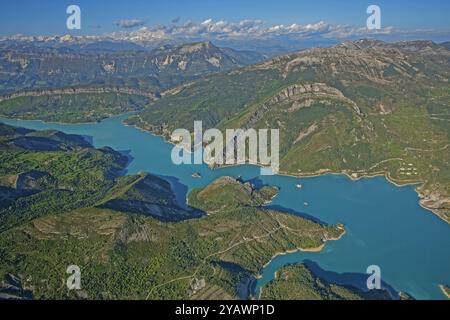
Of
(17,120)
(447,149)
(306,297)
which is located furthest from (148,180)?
(17,120)

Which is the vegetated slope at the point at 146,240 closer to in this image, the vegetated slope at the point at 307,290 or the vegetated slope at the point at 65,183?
the vegetated slope at the point at 65,183

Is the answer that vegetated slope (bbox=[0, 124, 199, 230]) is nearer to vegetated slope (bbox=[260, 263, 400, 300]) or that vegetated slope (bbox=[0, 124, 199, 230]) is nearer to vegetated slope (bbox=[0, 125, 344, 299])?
vegetated slope (bbox=[0, 125, 344, 299])

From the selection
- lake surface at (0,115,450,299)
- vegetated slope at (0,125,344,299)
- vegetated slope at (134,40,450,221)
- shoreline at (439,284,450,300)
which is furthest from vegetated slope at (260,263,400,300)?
vegetated slope at (134,40,450,221)

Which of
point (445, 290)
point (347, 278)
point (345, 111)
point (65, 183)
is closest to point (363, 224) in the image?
point (347, 278)

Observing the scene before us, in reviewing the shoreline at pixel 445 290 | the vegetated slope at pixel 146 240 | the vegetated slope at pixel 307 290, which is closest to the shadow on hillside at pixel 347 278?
the vegetated slope at pixel 307 290

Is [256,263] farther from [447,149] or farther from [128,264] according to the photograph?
[447,149]

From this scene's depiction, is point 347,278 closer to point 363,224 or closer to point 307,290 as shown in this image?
point 307,290
